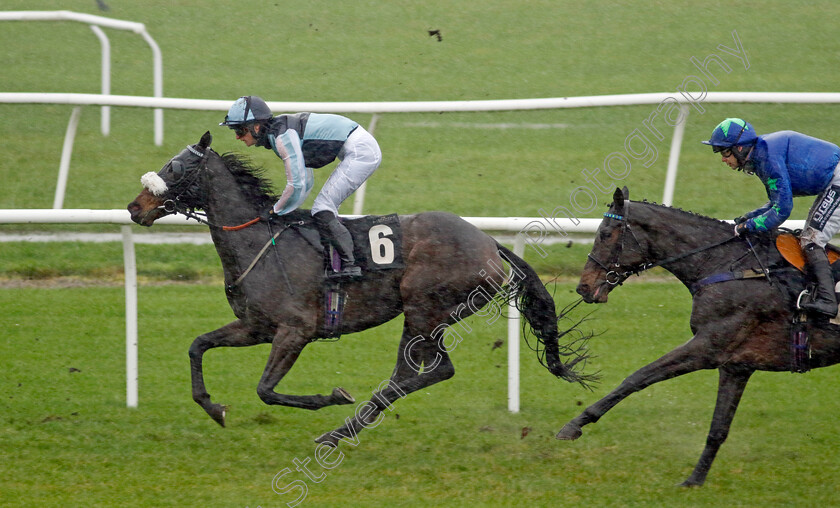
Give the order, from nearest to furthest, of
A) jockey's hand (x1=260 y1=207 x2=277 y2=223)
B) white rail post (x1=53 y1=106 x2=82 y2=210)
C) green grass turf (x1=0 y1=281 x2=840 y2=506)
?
green grass turf (x1=0 y1=281 x2=840 y2=506)
jockey's hand (x1=260 y1=207 x2=277 y2=223)
white rail post (x1=53 y1=106 x2=82 y2=210)

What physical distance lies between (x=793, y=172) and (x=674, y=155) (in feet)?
9.24

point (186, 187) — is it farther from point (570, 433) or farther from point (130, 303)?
point (570, 433)

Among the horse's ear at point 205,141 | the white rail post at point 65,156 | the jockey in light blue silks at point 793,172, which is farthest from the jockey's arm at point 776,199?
the white rail post at point 65,156

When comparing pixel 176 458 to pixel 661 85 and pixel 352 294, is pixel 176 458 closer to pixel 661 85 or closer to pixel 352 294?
pixel 352 294

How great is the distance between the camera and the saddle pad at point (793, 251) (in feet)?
15.3

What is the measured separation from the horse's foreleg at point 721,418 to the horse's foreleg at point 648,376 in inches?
7.2

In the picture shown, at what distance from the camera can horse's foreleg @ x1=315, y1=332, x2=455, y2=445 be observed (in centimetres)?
505

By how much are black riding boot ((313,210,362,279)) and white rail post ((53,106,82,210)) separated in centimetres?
348

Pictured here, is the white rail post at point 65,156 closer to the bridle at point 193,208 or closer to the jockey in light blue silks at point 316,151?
the bridle at point 193,208

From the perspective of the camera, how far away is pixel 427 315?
504 centimetres

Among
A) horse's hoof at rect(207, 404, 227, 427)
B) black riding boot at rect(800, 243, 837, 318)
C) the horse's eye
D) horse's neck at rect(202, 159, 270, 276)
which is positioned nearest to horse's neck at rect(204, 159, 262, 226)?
horse's neck at rect(202, 159, 270, 276)

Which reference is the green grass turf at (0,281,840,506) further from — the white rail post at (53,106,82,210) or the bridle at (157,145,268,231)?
the bridle at (157,145,268,231)

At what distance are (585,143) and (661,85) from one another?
166 inches

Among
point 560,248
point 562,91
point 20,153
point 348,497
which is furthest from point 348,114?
point 562,91
